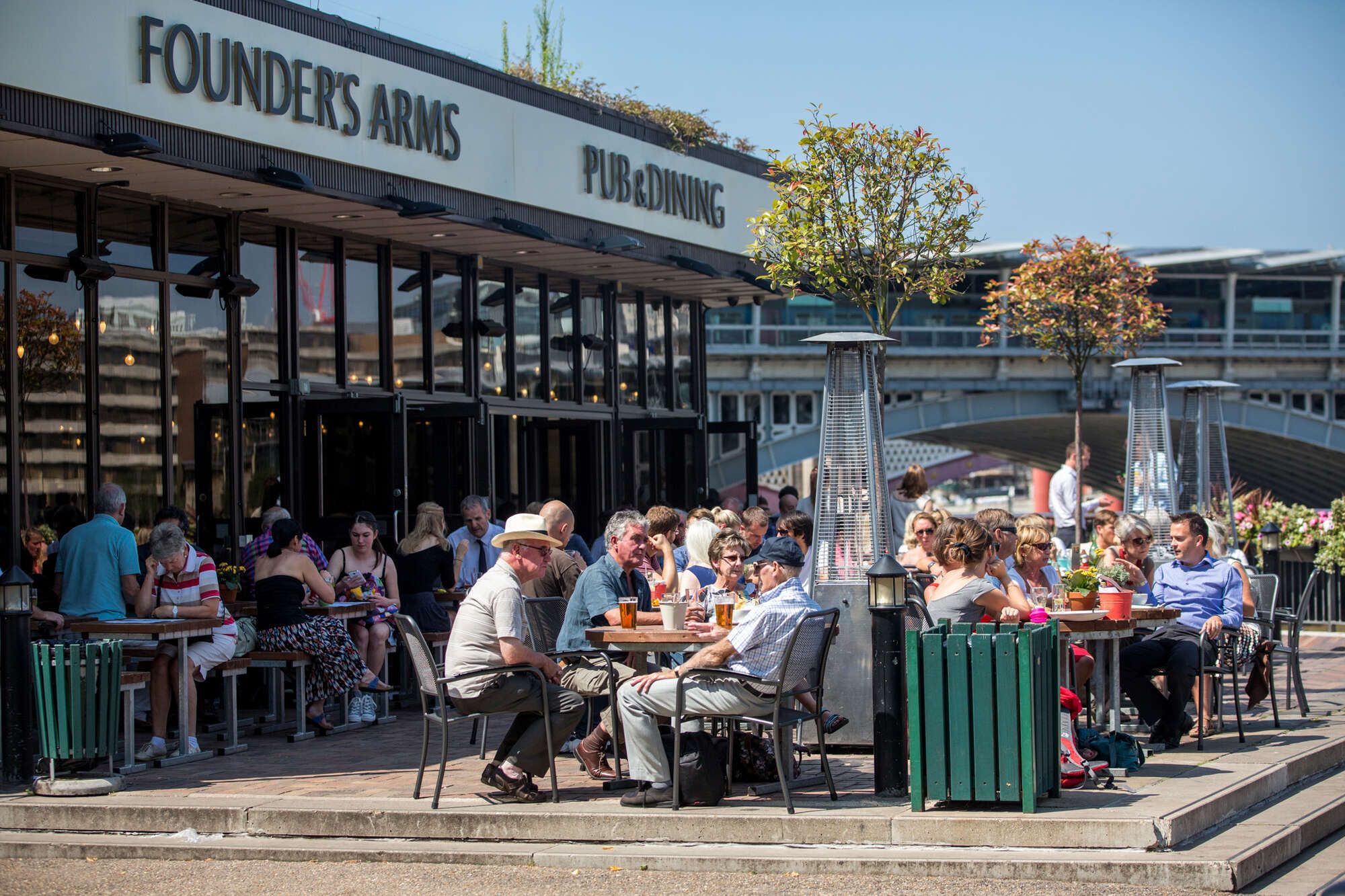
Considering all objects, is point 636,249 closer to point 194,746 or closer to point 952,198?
point 952,198

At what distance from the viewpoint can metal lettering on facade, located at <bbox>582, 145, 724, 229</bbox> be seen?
1611 cm

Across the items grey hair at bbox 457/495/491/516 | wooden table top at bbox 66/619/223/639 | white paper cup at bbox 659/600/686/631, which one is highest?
grey hair at bbox 457/495/491/516

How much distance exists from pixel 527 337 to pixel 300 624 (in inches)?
293

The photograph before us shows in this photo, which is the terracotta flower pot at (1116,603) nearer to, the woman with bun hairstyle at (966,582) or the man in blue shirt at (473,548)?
the woman with bun hairstyle at (966,582)

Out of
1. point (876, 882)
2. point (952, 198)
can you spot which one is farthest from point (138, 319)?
point (876, 882)

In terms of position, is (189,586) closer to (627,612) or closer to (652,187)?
(627,612)

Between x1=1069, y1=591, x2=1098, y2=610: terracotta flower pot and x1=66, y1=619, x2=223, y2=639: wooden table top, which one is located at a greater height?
x1=1069, y1=591, x2=1098, y2=610: terracotta flower pot

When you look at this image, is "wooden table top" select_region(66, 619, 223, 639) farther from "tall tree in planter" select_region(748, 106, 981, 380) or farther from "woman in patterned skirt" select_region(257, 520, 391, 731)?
"tall tree in planter" select_region(748, 106, 981, 380)

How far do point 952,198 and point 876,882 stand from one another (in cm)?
876

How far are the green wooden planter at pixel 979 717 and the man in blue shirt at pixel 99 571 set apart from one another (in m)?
4.95

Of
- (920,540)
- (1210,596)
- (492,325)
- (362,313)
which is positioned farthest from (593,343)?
(1210,596)

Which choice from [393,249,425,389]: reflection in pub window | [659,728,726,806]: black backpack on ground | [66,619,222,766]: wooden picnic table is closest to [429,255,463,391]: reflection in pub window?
[393,249,425,389]: reflection in pub window

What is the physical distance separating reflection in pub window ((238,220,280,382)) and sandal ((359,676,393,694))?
11.4 feet

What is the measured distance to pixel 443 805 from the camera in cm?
738
